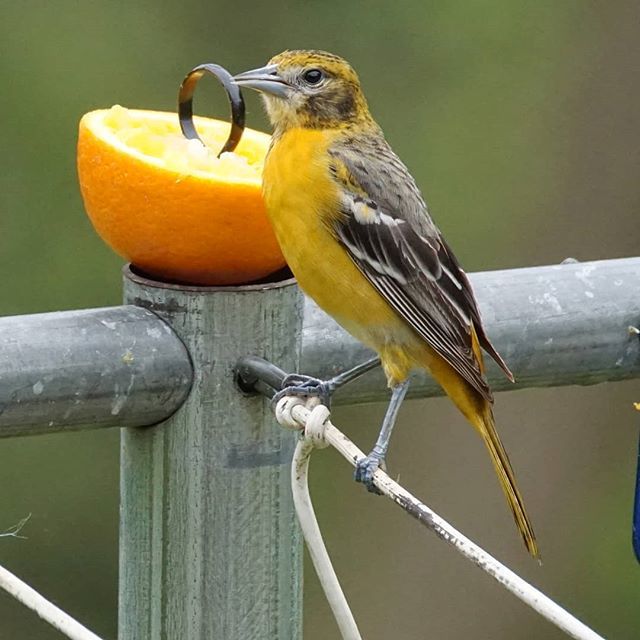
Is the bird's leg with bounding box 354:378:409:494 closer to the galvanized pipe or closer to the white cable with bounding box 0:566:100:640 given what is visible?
the galvanized pipe

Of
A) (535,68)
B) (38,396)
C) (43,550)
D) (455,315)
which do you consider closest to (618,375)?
(455,315)

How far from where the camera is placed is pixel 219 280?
6.52ft

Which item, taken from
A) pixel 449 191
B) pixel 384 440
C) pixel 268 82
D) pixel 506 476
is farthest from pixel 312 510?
pixel 449 191

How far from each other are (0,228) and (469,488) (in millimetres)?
1847

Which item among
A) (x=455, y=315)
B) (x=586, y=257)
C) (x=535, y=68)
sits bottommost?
(x=586, y=257)

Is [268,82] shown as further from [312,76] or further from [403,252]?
[403,252]

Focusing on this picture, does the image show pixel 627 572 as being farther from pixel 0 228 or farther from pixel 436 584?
pixel 0 228

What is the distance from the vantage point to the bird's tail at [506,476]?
231 cm

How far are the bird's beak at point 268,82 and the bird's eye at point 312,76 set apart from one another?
39mm

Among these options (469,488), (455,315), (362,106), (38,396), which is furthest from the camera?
(469,488)

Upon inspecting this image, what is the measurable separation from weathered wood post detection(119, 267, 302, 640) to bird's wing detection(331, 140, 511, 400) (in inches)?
24.7

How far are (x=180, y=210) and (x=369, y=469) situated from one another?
1.23ft

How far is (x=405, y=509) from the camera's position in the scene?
1.69 m

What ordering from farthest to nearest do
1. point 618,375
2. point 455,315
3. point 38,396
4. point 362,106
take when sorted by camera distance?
point 362,106
point 455,315
point 618,375
point 38,396
